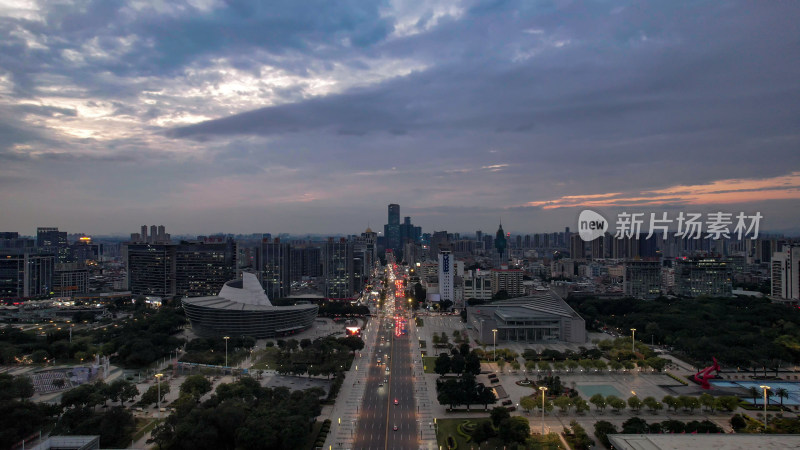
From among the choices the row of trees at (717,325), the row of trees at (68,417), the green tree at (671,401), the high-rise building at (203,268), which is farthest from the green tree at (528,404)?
the high-rise building at (203,268)

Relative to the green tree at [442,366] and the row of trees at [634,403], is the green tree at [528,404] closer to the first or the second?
the row of trees at [634,403]

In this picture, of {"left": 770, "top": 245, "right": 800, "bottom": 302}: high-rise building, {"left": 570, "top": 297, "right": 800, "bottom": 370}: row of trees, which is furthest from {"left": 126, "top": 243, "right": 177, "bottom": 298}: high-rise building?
{"left": 770, "top": 245, "right": 800, "bottom": 302}: high-rise building

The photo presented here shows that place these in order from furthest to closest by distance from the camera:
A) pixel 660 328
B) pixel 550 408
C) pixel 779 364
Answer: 1. pixel 660 328
2. pixel 779 364
3. pixel 550 408

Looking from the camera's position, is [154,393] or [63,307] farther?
[63,307]

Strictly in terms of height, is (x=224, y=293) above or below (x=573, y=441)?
above

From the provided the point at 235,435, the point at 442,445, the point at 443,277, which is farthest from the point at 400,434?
the point at 443,277

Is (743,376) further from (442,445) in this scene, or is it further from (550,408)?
(442,445)
